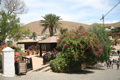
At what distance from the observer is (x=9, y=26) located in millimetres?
14773

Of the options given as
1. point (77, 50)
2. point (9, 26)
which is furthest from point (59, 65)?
point (9, 26)

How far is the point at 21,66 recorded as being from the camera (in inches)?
355

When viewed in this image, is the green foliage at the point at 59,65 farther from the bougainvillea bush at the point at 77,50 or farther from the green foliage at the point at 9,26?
the green foliage at the point at 9,26

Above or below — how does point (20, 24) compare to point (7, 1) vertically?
below

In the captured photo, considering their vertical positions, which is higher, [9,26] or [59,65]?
[9,26]

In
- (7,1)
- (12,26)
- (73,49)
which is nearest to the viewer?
(73,49)

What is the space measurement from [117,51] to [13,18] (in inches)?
1433

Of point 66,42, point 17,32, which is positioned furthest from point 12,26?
point 66,42

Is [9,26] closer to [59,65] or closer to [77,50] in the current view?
[59,65]

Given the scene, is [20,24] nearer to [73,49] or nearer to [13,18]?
[13,18]

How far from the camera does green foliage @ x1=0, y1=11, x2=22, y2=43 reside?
14.2m

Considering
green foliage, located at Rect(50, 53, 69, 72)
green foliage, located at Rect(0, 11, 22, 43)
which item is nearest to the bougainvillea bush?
green foliage, located at Rect(50, 53, 69, 72)

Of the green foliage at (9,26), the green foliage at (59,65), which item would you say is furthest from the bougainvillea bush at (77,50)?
the green foliage at (9,26)

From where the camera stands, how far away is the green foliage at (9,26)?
46.6 feet
